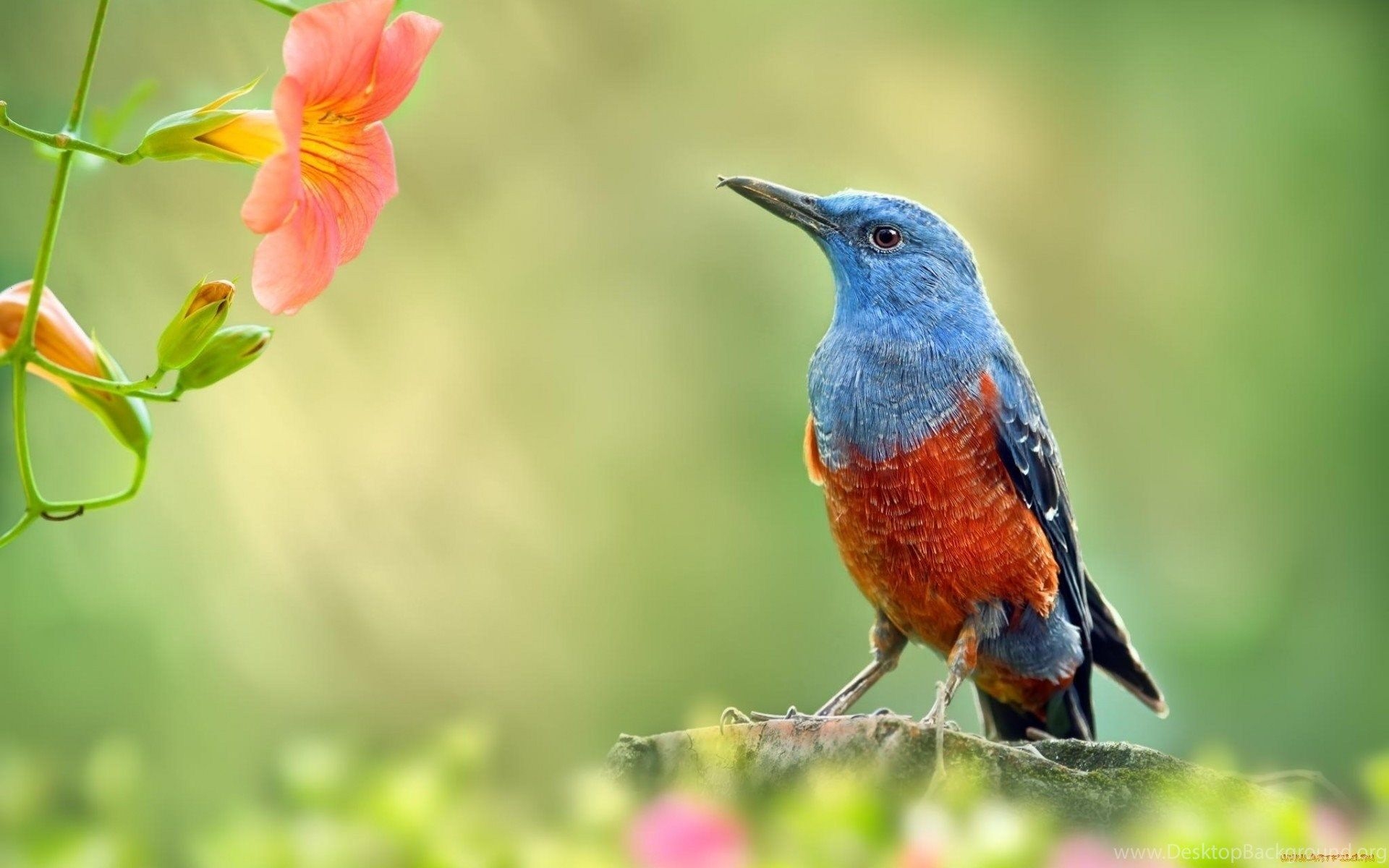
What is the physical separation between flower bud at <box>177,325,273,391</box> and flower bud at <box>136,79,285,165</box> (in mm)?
109

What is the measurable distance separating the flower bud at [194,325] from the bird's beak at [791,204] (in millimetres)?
836

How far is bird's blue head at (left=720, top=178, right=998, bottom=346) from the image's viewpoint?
1.74 metres

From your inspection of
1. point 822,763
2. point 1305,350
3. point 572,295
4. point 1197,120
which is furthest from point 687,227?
point 822,763

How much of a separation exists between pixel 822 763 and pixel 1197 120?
2.43 metres

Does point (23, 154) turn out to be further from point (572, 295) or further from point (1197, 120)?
point (1197, 120)

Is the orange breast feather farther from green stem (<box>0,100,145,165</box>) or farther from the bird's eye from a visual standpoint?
green stem (<box>0,100,145,165</box>)

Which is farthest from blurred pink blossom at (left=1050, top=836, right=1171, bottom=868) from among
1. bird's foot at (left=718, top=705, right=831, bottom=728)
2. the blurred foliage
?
bird's foot at (left=718, top=705, right=831, bottom=728)

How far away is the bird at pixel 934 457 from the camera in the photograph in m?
1.69

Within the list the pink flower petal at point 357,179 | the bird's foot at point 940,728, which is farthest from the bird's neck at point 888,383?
the pink flower petal at point 357,179

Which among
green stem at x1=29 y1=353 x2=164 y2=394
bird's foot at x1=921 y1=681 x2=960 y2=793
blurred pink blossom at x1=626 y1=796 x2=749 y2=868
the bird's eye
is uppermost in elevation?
the bird's eye

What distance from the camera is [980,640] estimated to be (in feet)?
5.72

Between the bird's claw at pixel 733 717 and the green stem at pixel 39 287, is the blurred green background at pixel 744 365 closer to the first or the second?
the bird's claw at pixel 733 717

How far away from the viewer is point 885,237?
5.78 ft

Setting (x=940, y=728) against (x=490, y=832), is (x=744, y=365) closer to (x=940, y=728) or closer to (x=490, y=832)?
(x=940, y=728)
